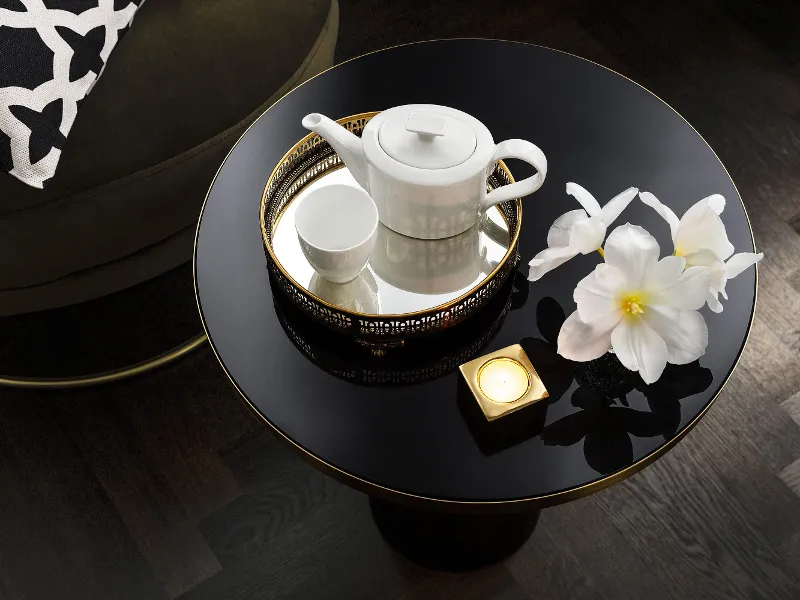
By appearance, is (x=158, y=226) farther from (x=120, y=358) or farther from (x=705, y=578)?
(x=705, y=578)

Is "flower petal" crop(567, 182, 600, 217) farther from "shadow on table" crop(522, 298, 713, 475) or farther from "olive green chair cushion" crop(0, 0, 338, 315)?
"olive green chair cushion" crop(0, 0, 338, 315)

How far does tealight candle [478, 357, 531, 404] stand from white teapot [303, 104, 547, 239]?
0.46ft

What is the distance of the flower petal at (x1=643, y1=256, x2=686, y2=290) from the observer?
2.00ft

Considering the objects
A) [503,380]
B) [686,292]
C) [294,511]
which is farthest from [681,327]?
[294,511]

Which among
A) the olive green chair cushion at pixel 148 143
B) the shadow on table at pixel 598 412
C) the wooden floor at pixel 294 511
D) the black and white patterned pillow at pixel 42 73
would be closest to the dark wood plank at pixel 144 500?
the wooden floor at pixel 294 511

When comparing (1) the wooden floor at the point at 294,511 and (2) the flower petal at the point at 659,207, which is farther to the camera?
(1) the wooden floor at the point at 294,511

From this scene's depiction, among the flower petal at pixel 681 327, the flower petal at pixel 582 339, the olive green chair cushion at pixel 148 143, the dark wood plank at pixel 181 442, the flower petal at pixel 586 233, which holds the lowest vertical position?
the dark wood plank at pixel 181 442

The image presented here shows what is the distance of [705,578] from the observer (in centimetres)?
96

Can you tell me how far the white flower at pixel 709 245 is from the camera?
0.64 m

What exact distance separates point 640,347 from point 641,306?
32 millimetres

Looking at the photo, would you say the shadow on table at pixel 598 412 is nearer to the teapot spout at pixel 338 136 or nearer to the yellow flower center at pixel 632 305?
the yellow flower center at pixel 632 305

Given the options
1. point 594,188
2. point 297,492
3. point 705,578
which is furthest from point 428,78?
point 705,578

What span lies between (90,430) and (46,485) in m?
0.08

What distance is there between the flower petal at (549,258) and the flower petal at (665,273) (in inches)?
2.7
